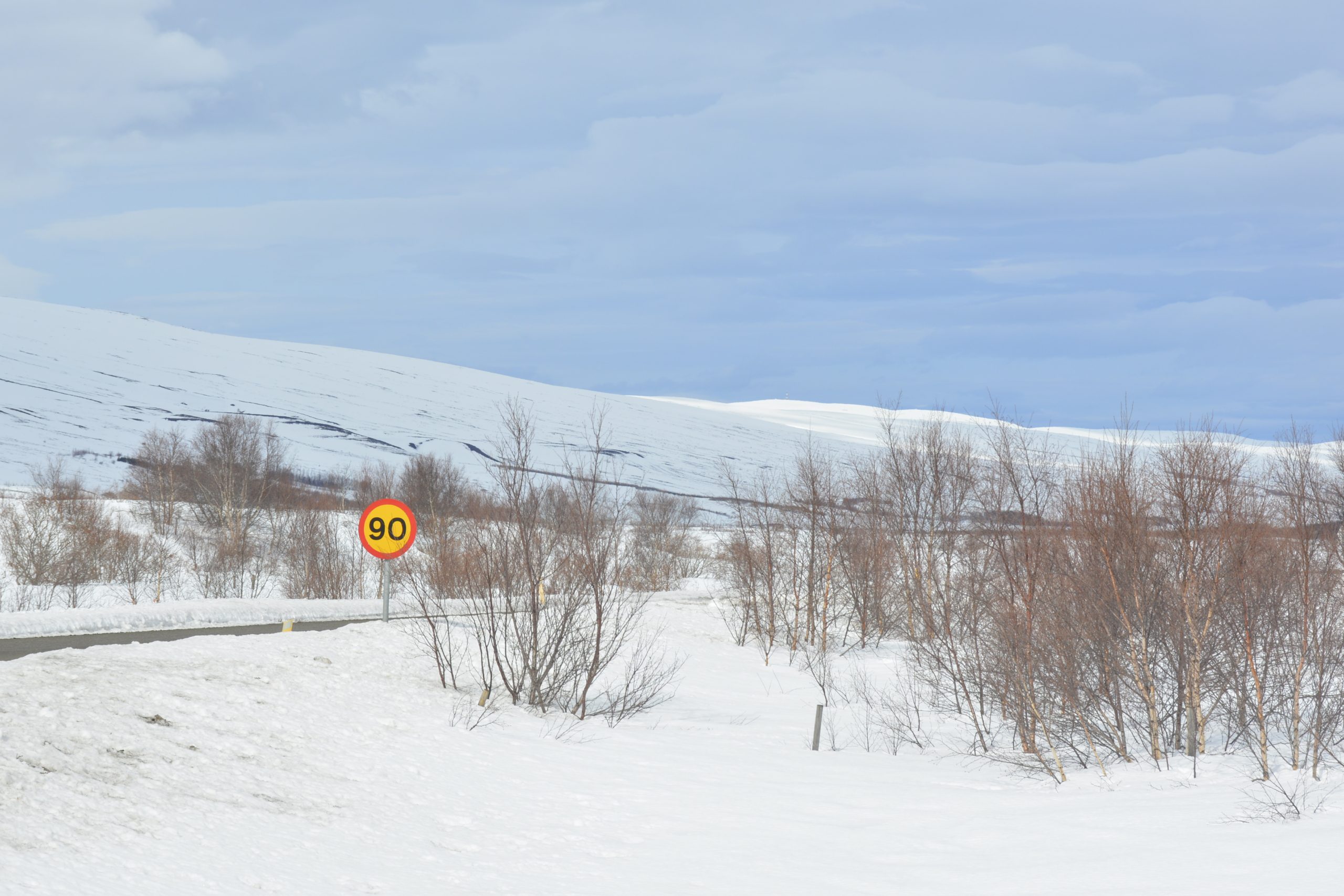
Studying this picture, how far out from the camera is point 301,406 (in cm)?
13025

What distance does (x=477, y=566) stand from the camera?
1664 centimetres

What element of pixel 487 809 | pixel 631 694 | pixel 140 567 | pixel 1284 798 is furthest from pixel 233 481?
pixel 1284 798

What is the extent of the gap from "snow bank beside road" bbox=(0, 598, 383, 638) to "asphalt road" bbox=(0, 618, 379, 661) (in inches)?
17.6

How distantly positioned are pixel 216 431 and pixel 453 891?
62.9 metres

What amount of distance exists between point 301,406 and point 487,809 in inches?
5053

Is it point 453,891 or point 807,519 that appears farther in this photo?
point 807,519

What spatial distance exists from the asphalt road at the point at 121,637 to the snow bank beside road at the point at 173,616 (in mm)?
446

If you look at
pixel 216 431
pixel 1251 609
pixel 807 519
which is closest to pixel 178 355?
pixel 216 431

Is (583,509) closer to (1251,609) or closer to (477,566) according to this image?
(477,566)

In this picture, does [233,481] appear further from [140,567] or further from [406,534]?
[406,534]

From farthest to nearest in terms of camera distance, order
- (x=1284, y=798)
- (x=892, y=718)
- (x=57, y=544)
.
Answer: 1. (x=57, y=544)
2. (x=892, y=718)
3. (x=1284, y=798)

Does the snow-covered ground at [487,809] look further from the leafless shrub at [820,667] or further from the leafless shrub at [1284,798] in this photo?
the leafless shrub at [820,667]

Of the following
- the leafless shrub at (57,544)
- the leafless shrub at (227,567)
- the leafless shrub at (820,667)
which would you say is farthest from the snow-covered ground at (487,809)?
the leafless shrub at (227,567)

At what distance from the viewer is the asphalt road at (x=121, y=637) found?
15828 mm
